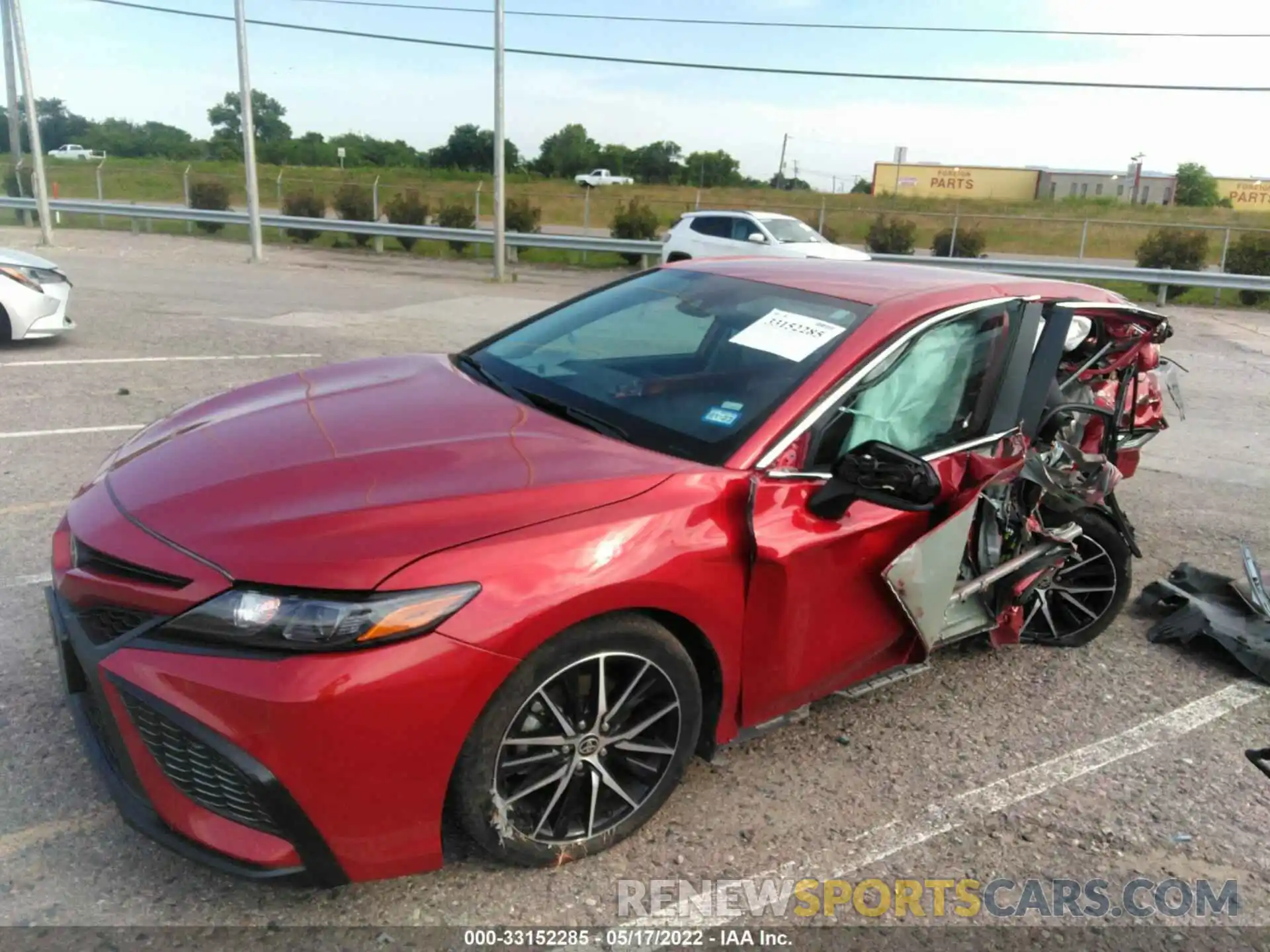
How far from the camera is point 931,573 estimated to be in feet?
11.0

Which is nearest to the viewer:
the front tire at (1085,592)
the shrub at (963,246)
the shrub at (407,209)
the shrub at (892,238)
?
the front tire at (1085,592)

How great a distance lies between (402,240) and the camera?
25.9 meters

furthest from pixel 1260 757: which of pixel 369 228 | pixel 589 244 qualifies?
pixel 369 228

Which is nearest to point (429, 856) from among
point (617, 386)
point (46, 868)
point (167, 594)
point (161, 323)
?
point (167, 594)

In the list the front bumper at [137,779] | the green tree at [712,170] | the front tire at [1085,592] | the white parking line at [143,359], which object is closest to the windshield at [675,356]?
the front bumper at [137,779]

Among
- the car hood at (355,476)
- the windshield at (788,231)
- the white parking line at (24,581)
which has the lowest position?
the white parking line at (24,581)

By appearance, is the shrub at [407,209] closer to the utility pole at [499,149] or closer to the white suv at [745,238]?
the utility pole at [499,149]

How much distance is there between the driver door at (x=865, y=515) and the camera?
115 inches

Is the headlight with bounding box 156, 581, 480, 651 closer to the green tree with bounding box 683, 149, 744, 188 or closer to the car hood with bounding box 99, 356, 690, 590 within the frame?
the car hood with bounding box 99, 356, 690, 590

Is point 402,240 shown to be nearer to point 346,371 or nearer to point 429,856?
point 346,371

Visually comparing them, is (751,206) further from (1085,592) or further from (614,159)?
(614,159)

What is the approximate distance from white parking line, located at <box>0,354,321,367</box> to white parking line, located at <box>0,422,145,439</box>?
102 inches

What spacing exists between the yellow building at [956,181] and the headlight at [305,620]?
182 feet

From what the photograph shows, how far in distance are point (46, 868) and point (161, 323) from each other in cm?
1018
